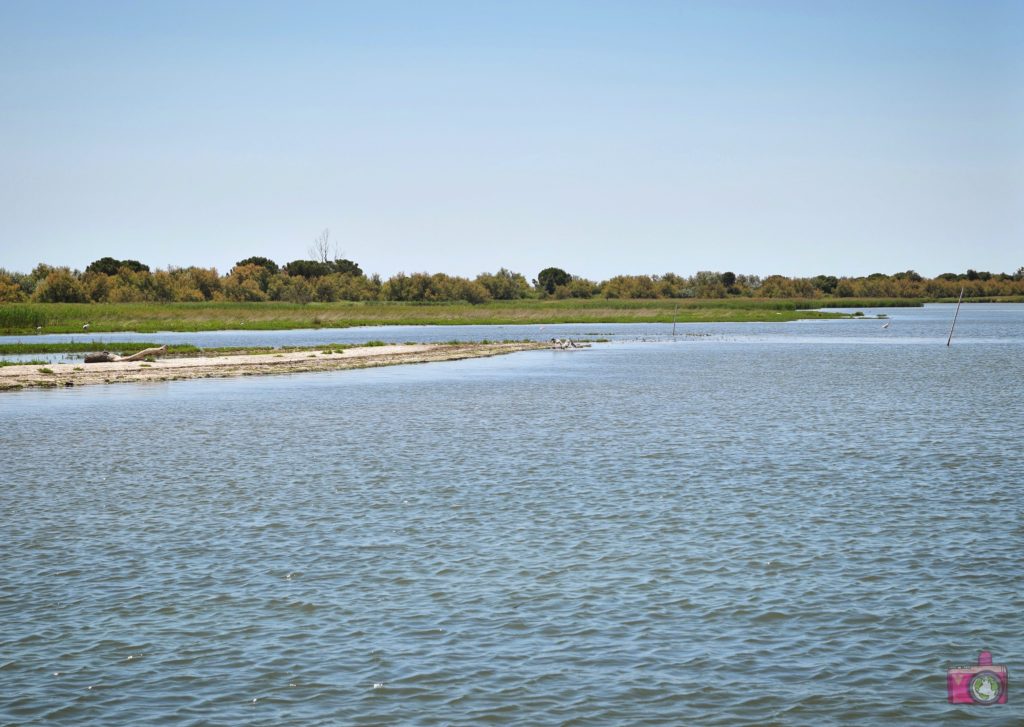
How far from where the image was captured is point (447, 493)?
814 inches

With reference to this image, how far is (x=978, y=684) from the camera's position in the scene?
10.5 meters

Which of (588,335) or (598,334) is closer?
(588,335)

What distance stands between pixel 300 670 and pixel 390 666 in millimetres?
874

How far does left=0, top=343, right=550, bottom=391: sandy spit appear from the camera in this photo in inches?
1930

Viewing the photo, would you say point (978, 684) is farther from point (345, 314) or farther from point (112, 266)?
point (112, 266)

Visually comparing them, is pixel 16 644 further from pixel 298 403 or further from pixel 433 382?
pixel 433 382

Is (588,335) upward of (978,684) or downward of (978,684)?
upward

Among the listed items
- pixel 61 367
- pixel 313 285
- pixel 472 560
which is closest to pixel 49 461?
pixel 472 560

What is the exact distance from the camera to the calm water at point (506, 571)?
10.3m

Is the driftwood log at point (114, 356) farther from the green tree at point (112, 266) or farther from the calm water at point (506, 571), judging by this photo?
the green tree at point (112, 266)

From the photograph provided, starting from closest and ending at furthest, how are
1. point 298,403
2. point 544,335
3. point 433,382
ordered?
point 298,403, point 433,382, point 544,335

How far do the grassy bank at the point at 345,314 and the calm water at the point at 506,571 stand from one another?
2978 inches

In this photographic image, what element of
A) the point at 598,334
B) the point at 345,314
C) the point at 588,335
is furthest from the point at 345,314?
the point at 588,335

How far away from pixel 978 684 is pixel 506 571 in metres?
6.08
